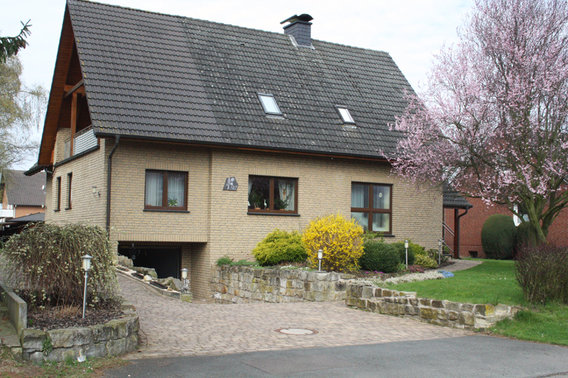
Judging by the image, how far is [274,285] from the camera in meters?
17.1

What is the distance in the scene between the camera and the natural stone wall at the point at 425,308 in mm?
11586

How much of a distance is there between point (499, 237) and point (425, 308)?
67.8 ft

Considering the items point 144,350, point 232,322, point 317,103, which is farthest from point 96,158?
point 144,350

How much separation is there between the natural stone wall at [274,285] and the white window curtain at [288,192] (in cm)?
327

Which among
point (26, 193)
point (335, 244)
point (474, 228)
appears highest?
point (26, 193)

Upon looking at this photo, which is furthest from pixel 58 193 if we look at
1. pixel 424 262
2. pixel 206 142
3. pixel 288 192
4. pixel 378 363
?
pixel 378 363

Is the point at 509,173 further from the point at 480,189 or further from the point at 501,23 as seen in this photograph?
the point at 501,23

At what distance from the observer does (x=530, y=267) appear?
39.6ft

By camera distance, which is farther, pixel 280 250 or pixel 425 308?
pixel 280 250

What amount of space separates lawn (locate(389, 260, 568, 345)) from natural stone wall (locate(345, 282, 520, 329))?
0.22 m

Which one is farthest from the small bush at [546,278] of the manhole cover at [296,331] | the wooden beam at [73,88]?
the wooden beam at [73,88]

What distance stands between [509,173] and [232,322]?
348 inches

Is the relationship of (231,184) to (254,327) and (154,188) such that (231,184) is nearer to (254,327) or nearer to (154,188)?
(154,188)

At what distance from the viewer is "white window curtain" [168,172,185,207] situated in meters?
19.7
